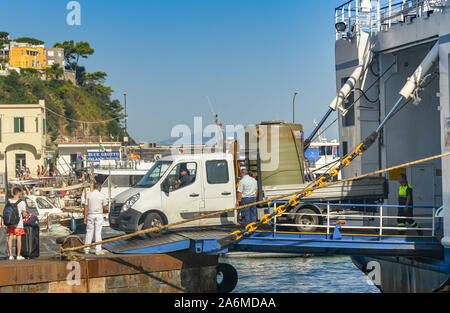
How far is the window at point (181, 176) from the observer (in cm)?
1392

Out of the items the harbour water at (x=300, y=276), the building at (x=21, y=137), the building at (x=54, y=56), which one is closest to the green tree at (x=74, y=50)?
the building at (x=54, y=56)

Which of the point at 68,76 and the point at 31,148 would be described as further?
the point at 68,76

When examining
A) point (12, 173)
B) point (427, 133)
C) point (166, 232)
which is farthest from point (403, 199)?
point (12, 173)

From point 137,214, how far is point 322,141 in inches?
1883

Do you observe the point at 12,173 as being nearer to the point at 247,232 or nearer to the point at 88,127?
the point at 88,127

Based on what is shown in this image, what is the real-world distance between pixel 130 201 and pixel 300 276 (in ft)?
32.2

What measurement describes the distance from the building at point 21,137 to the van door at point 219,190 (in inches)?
2043

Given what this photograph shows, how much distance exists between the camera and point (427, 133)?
51.8 feet

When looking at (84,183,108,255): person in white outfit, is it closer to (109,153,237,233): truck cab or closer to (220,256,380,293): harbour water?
(109,153,237,233): truck cab

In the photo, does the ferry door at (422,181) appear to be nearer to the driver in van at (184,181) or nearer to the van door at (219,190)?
the van door at (219,190)

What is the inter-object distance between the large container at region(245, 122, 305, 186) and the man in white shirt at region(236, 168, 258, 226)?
2236mm

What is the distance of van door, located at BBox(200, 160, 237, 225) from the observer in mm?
13797
